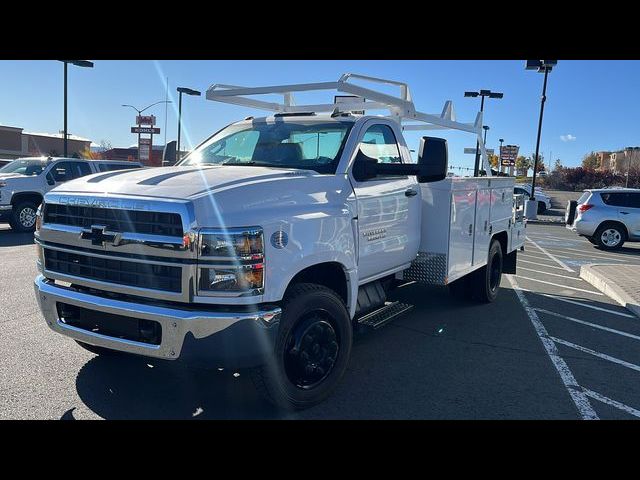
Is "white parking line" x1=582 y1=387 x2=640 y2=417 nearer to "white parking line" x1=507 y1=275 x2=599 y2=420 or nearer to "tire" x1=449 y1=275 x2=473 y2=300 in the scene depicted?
"white parking line" x1=507 y1=275 x2=599 y2=420

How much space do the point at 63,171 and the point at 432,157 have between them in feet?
42.4

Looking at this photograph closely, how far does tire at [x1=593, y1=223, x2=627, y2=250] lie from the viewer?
15.0 metres

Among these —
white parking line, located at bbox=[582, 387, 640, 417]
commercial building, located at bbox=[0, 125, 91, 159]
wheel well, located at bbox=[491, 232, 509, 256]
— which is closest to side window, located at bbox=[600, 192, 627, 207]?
wheel well, located at bbox=[491, 232, 509, 256]

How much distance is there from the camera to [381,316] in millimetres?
4895

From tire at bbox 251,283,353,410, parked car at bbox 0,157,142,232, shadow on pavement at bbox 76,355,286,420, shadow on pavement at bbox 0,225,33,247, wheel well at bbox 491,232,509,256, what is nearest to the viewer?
tire at bbox 251,283,353,410

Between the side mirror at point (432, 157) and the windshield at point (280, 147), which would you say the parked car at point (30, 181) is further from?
the side mirror at point (432, 157)

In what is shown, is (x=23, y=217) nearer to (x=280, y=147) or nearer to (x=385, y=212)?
(x=280, y=147)

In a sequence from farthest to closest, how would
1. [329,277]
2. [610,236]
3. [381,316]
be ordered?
[610,236]
[381,316]
[329,277]

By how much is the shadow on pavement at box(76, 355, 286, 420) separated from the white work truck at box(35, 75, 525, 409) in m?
0.26

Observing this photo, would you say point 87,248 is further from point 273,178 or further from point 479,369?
point 479,369

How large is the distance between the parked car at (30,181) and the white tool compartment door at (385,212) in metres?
10.5

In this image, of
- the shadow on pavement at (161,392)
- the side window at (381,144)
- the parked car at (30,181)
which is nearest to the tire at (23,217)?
the parked car at (30,181)

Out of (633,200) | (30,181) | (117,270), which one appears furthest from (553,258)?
(30,181)
